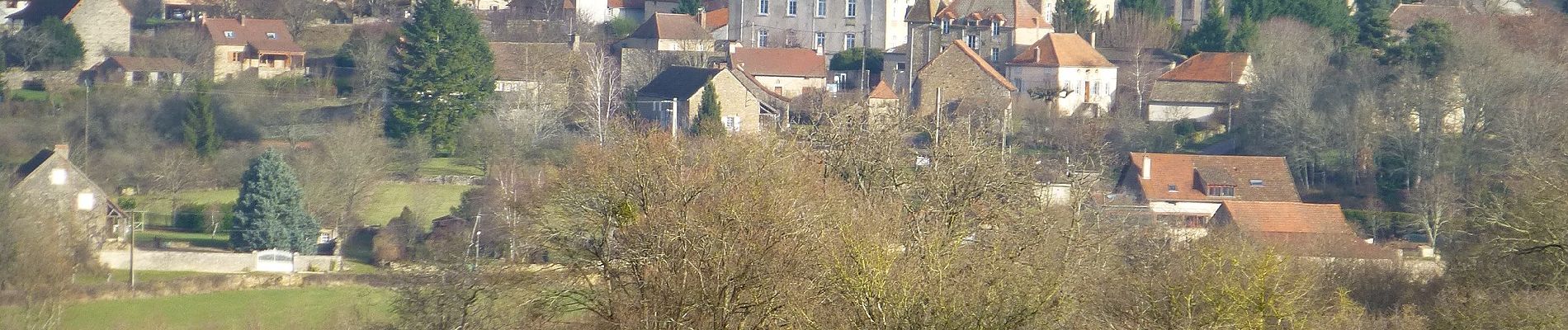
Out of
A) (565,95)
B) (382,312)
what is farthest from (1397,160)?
(382,312)

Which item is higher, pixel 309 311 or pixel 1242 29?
pixel 1242 29

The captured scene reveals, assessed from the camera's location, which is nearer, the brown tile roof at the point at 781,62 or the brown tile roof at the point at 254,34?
the brown tile roof at the point at 781,62

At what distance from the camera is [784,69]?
42.4 meters

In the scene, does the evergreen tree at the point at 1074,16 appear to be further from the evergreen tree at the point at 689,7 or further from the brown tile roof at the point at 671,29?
the evergreen tree at the point at 689,7

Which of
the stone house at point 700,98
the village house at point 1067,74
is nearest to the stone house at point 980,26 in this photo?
the village house at point 1067,74

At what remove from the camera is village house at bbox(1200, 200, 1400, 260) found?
23.7 m

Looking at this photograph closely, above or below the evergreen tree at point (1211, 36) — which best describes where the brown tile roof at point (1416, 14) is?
above

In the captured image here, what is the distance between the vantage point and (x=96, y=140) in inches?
1296

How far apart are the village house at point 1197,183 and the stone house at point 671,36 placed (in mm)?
16545

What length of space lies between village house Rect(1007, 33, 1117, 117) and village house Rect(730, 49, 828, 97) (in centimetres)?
450

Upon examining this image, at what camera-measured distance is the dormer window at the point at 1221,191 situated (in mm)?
29625

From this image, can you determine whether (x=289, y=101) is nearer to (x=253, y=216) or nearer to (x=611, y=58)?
(x=611, y=58)

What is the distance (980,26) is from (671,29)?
25.3 ft

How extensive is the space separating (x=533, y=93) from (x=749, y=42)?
10484mm
